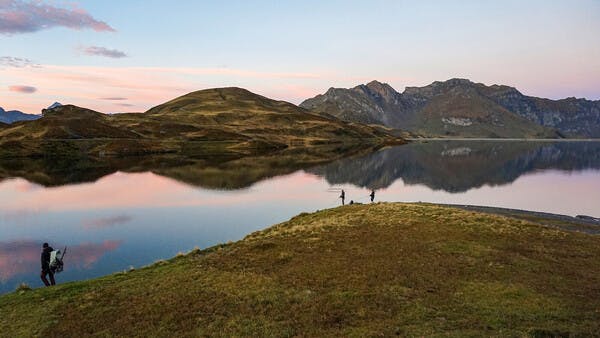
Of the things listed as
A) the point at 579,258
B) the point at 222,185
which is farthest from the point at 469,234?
the point at 222,185

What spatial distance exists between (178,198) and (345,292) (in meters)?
60.2

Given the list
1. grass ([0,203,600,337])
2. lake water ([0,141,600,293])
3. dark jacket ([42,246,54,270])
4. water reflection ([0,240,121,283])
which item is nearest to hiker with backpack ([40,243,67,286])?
dark jacket ([42,246,54,270])

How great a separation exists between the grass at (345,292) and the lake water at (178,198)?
445 inches

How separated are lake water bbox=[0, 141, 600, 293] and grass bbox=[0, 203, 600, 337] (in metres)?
11.3

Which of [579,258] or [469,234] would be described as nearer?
[579,258]

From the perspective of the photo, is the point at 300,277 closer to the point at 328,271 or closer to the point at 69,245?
the point at 328,271

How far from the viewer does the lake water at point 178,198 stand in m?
44.1

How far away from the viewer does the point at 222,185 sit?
96312mm

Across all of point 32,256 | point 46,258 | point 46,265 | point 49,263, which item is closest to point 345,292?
point 49,263

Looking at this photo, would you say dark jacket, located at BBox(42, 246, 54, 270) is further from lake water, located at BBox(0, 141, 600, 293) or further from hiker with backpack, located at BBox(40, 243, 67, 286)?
lake water, located at BBox(0, 141, 600, 293)

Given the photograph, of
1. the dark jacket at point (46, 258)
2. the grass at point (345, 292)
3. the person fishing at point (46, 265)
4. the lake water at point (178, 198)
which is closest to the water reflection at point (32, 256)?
the lake water at point (178, 198)

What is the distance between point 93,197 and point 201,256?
5367cm

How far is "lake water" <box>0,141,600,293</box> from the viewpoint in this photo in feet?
145

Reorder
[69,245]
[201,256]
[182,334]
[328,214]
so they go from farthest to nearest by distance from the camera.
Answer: [328,214], [69,245], [201,256], [182,334]
